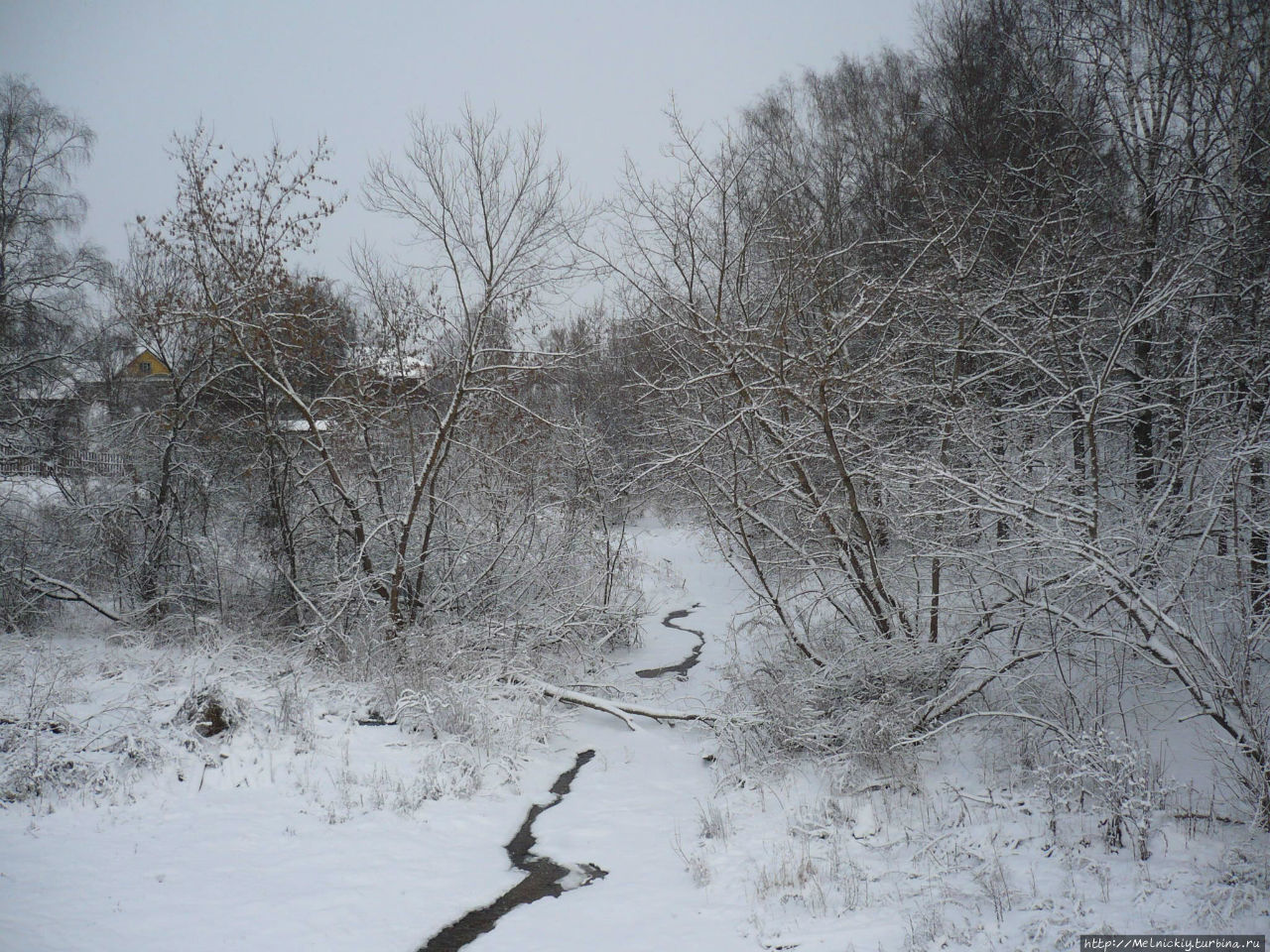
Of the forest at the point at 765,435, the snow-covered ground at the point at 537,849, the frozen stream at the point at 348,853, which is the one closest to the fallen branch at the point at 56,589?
the forest at the point at 765,435

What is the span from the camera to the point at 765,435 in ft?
30.1

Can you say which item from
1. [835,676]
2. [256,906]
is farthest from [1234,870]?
[256,906]

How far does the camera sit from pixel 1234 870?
4254 millimetres

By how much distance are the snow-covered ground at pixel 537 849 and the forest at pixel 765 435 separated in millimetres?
238

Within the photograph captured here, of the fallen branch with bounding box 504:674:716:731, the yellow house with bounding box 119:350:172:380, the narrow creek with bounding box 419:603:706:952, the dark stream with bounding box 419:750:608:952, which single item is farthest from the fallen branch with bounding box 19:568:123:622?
the dark stream with bounding box 419:750:608:952

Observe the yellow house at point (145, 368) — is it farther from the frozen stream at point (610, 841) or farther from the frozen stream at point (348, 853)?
the frozen stream at point (610, 841)

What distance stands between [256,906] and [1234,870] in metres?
5.79

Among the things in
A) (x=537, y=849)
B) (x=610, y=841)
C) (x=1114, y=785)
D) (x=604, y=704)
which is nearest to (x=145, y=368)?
(x=604, y=704)

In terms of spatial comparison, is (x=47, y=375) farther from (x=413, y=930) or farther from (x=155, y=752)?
(x=413, y=930)

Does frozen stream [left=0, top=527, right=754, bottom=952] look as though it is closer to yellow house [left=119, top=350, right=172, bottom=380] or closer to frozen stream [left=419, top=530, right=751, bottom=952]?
frozen stream [left=419, top=530, right=751, bottom=952]

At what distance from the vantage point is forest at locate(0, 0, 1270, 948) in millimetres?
5949

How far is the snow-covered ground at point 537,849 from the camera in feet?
14.0

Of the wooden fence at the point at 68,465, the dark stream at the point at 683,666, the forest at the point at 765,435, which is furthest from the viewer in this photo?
the wooden fence at the point at 68,465

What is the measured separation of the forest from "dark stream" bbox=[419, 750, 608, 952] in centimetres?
99
